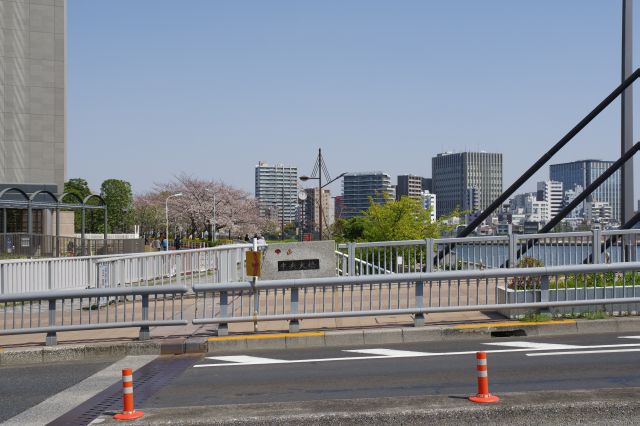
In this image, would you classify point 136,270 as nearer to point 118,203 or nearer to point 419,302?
point 419,302

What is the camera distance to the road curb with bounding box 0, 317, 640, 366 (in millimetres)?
12203

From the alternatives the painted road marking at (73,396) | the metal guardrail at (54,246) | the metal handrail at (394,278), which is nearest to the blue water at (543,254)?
the metal handrail at (394,278)

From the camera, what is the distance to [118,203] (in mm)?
113562

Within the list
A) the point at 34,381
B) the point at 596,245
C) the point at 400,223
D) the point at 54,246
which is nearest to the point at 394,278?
the point at 34,381

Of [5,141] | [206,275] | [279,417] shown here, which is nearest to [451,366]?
[279,417]

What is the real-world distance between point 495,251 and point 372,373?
9.43m

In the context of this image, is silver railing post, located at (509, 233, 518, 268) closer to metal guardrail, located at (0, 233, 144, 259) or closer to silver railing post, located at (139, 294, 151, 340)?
silver railing post, located at (139, 294, 151, 340)

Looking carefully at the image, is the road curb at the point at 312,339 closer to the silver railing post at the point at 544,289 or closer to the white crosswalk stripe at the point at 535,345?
the silver railing post at the point at 544,289

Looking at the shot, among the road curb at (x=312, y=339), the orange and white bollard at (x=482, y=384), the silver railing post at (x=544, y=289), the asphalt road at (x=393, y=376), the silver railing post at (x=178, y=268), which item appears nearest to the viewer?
the orange and white bollard at (x=482, y=384)

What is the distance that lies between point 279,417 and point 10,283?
1552 cm

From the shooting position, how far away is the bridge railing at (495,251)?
56.5 feet

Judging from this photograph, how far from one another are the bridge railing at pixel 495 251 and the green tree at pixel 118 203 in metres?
88.3

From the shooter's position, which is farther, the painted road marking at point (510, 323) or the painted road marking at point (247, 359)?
the painted road marking at point (510, 323)

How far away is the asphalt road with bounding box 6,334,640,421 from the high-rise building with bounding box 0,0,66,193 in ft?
179
